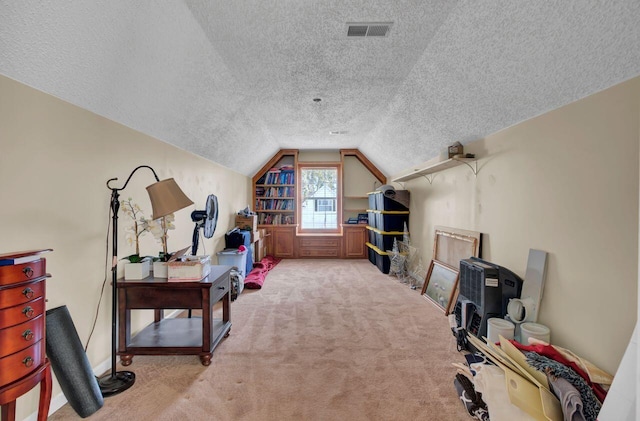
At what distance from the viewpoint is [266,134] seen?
4.75 meters

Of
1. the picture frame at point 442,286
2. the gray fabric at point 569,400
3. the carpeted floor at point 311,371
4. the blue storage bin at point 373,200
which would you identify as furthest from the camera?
the blue storage bin at point 373,200

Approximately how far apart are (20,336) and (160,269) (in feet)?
3.22

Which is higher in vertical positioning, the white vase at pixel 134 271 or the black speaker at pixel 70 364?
the white vase at pixel 134 271

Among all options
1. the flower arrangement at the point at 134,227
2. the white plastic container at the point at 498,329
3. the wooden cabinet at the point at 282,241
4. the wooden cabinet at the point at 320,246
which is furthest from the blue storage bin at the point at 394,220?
the flower arrangement at the point at 134,227

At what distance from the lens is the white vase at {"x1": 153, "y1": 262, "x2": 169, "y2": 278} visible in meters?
2.12

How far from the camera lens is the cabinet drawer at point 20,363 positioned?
1.08 m

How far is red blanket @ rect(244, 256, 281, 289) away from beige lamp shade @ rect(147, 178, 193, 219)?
2.39m

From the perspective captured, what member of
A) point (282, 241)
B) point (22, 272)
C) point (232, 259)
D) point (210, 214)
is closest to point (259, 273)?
point (232, 259)

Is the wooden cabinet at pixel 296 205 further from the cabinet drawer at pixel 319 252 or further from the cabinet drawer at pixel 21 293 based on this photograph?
the cabinet drawer at pixel 21 293

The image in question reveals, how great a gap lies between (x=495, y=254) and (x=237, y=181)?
4.42 m

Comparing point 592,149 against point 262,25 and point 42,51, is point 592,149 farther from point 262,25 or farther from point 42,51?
point 42,51

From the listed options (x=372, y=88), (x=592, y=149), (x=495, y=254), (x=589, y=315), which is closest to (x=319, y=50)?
(x=372, y=88)

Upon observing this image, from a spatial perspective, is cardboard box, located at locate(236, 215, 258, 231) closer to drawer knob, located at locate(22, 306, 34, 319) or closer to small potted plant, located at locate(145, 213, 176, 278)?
small potted plant, located at locate(145, 213, 176, 278)

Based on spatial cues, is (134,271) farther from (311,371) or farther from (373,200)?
(373,200)
